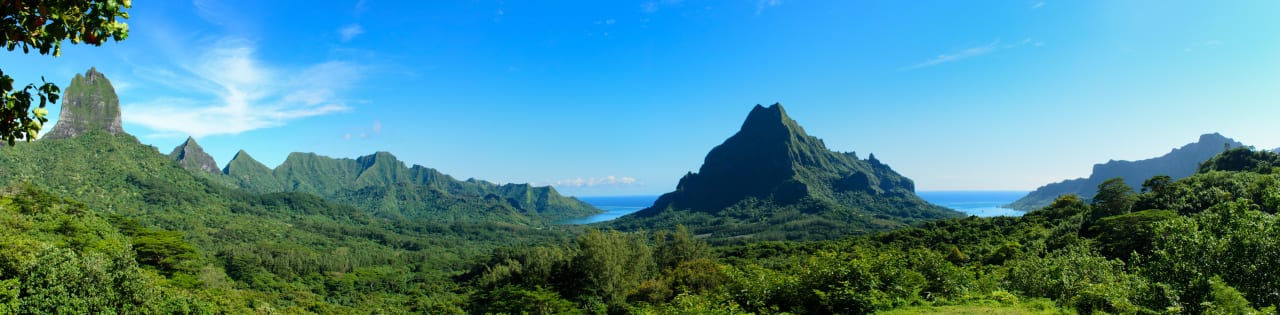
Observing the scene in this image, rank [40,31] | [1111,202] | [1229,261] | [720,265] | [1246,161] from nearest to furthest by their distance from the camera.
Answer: [40,31]
[1229,261]
[720,265]
[1111,202]
[1246,161]

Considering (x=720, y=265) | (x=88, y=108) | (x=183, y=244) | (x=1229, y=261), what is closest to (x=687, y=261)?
(x=720, y=265)

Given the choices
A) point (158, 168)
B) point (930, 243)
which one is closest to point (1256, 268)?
point (930, 243)

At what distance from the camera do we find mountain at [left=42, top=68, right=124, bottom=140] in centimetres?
16138

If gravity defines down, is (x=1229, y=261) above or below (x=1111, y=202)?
below

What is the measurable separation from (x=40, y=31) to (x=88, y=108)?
247 metres

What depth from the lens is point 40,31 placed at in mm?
3959

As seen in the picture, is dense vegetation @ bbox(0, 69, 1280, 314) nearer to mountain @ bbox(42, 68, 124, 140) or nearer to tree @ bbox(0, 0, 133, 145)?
tree @ bbox(0, 0, 133, 145)

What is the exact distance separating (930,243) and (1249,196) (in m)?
25.3

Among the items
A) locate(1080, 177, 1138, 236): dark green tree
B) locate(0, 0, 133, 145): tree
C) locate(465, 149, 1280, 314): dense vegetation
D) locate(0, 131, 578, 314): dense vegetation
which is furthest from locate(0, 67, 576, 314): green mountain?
locate(1080, 177, 1138, 236): dark green tree

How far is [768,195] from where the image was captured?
190 m

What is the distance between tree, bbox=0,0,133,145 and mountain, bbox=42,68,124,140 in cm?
23463

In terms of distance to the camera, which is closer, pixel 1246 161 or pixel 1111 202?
pixel 1111 202

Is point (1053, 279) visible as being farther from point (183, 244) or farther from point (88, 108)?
point (88, 108)

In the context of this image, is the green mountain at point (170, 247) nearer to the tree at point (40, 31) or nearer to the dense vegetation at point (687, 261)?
the dense vegetation at point (687, 261)
